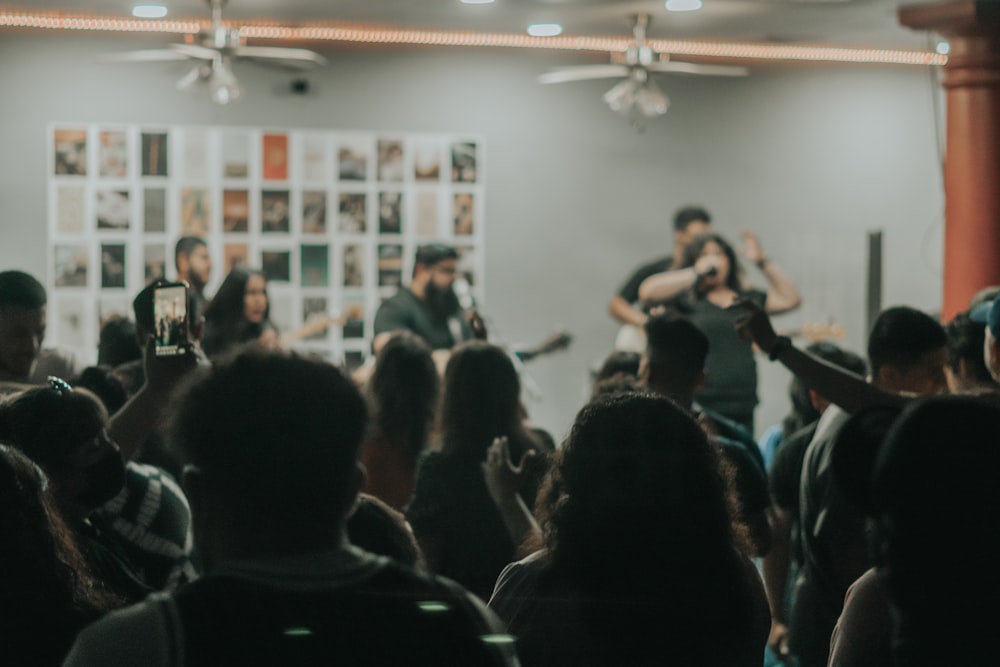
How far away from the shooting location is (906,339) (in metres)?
2.96

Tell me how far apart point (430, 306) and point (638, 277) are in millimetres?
1284

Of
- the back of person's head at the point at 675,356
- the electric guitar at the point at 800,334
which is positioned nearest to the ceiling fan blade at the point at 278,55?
the electric guitar at the point at 800,334

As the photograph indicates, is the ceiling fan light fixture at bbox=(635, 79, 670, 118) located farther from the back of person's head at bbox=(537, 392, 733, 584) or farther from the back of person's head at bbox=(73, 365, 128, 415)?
the back of person's head at bbox=(537, 392, 733, 584)

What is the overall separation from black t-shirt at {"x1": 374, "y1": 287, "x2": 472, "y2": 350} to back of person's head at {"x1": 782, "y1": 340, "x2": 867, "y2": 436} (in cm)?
242

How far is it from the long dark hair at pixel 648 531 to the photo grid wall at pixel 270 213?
568cm

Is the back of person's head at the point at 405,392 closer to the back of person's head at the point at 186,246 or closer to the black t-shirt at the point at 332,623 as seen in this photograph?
the black t-shirt at the point at 332,623

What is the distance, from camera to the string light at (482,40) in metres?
7.17

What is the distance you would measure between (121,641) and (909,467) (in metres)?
0.76

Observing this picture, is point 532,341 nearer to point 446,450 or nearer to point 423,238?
point 423,238

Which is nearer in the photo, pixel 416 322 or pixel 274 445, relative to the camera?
pixel 274 445

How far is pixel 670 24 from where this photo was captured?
722 centimetres

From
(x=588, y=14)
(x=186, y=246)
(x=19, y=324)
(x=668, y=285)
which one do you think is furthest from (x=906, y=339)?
(x=186, y=246)

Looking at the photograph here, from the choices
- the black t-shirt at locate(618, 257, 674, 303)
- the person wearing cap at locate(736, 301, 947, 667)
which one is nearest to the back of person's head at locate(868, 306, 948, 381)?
the person wearing cap at locate(736, 301, 947, 667)

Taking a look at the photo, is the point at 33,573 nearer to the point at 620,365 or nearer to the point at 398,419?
the point at 398,419
